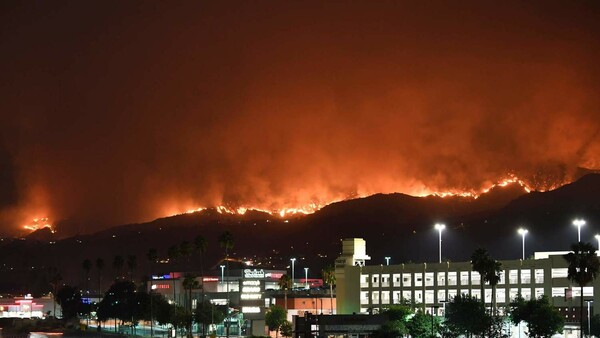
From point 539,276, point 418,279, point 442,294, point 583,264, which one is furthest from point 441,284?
point 583,264

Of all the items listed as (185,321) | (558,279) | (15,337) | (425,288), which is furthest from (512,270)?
(15,337)

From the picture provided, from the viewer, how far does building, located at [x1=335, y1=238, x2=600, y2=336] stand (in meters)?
120

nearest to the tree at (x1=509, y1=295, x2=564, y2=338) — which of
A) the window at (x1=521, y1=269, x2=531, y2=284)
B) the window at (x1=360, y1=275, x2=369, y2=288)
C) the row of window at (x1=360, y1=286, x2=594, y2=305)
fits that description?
the row of window at (x1=360, y1=286, x2=594, y2=305)

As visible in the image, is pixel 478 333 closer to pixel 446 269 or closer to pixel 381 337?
pixel 381 337

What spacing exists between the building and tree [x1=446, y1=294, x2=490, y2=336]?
723cm

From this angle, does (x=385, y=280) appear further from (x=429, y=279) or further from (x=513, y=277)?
(x=513, y=277)

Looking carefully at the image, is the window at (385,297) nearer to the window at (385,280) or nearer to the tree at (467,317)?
the window at (385,280)

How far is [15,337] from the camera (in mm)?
190875

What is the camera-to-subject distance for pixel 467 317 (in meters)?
108

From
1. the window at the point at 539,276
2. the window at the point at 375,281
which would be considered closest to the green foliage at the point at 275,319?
the window at the point at 375,281

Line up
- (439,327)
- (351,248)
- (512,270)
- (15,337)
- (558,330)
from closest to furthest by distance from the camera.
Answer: (558,330)
(439,327)
(512,270)
(351,248)
(15,337)

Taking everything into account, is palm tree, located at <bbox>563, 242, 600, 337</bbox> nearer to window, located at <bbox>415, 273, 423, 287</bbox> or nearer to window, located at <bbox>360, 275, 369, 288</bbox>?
window, located at <bbox>415, 273, 423, 287</bbox>

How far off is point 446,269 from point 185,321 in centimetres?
5037

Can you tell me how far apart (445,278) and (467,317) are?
1145 inches
